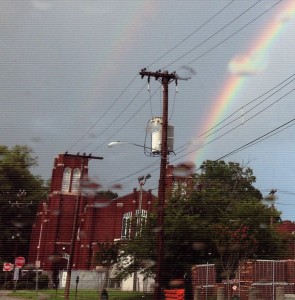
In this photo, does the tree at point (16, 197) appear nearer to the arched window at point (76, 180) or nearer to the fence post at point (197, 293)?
the arched window at point (76, 180)

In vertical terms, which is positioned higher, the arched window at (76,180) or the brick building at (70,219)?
the arched window at (76,180)

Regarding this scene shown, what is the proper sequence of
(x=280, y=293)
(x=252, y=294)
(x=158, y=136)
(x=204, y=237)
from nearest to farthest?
1. (x=280, y=293)
2. (x=252, y=294)
3. (x=158, y=136)
4. (x=204, y=237)

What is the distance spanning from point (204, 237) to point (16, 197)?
17.1 metres

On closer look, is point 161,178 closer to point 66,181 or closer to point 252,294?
point 252,294

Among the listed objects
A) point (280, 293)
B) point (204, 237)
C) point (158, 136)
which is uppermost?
point (158, 136)

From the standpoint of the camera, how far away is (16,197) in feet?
84.7

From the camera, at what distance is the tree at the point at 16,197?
83.5ft

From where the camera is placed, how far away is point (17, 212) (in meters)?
26.7

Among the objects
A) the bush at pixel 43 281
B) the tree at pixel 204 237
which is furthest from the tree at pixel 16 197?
the tree at pixel 204 237

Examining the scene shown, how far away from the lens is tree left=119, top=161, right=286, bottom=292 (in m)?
10.9

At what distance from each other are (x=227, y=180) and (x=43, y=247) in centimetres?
1341

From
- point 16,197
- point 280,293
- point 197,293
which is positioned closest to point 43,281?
point 16,197

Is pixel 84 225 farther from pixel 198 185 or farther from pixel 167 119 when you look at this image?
pixel 167 119

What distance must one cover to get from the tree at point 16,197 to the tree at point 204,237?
1393 centimetres
